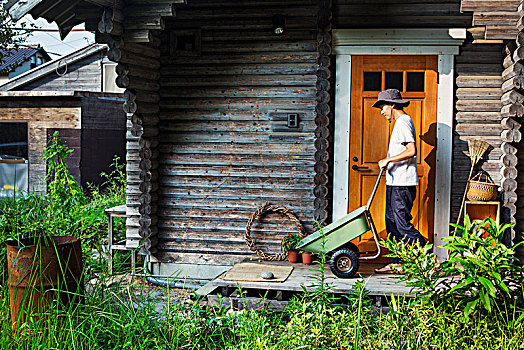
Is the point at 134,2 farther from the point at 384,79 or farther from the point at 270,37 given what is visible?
the point at 384,79

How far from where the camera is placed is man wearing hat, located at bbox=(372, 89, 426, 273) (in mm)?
6375

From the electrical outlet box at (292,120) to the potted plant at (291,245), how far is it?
135 cm

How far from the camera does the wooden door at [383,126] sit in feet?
23.5

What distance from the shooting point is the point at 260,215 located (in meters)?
7.58

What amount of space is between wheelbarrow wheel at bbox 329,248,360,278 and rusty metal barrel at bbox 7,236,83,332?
2.84 metres

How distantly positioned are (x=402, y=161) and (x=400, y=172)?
0.12 metres

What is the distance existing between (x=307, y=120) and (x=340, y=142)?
1.62ft

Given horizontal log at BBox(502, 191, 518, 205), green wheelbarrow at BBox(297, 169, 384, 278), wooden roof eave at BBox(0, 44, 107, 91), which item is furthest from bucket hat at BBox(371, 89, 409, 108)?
wooden roof eave at BBox(0, 44, 107, 91)

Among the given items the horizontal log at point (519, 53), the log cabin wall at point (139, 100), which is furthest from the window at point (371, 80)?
the log cabin wall at point (139, 100)

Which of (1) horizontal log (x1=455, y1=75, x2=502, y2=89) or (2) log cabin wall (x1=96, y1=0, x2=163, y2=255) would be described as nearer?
(2) log cabin wall (x1=96, y1=0, x2=163, y2=255)

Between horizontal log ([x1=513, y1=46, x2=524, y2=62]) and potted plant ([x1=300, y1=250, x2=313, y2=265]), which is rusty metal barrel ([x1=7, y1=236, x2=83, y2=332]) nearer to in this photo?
potted plant ([x1=300, y1=250, x2=313, y2=265])

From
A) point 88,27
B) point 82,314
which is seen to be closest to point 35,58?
point 88,27

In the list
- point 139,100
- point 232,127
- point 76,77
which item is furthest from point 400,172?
point 76,77

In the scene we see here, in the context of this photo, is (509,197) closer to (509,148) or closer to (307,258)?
(509,148)
